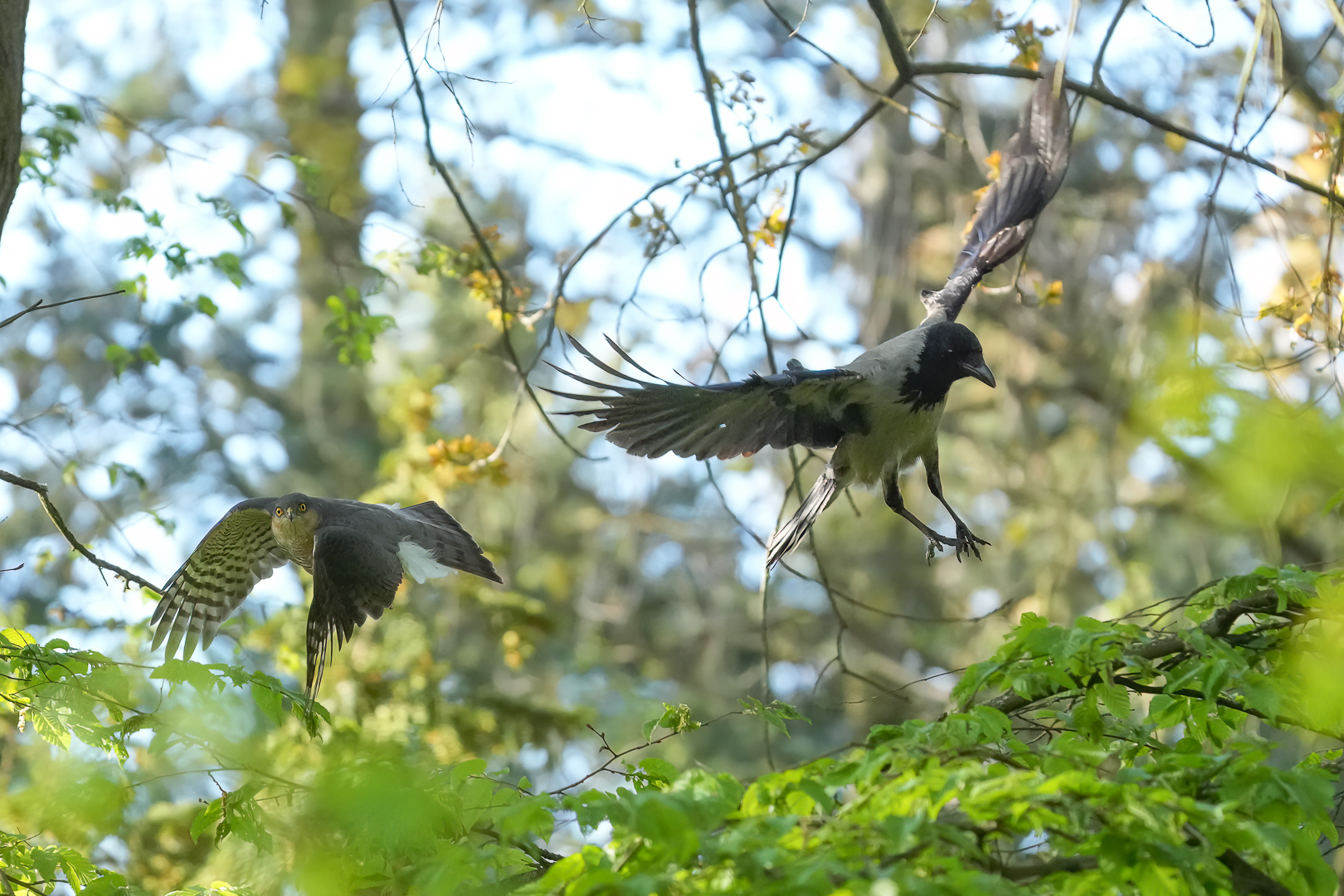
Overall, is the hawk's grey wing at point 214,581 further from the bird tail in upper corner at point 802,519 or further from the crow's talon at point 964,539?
the crow's talon at point 964,539

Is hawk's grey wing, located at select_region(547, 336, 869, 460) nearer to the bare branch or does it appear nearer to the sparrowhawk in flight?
the bare branch

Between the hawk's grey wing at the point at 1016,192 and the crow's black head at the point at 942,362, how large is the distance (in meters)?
0.43

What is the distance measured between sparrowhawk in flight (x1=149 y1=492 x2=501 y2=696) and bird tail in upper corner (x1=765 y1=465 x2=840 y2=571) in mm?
1172

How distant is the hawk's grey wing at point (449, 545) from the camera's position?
473 centimetres

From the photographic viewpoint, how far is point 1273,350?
8430 millimetres

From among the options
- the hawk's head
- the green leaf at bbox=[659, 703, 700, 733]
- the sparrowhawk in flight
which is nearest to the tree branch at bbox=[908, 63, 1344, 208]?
the green leaf at bbox=[659, 703, 700, 733]

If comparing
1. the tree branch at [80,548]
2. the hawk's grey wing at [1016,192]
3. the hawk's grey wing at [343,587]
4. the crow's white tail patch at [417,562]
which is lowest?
the tree branch at [80,548]

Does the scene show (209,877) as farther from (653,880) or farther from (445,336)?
(445,336)

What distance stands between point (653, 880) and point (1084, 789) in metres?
0.69

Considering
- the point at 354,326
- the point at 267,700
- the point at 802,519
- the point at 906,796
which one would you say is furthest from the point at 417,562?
the point at 906,796

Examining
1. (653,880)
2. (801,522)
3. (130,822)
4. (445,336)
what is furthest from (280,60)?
(653,880)

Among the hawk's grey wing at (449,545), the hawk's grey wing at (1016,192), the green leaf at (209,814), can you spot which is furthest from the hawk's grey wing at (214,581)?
the hawk's grey wing at (1016,192)

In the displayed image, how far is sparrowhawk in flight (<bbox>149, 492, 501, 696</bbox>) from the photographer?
4211 mm

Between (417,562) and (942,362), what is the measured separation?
215 centimetres
